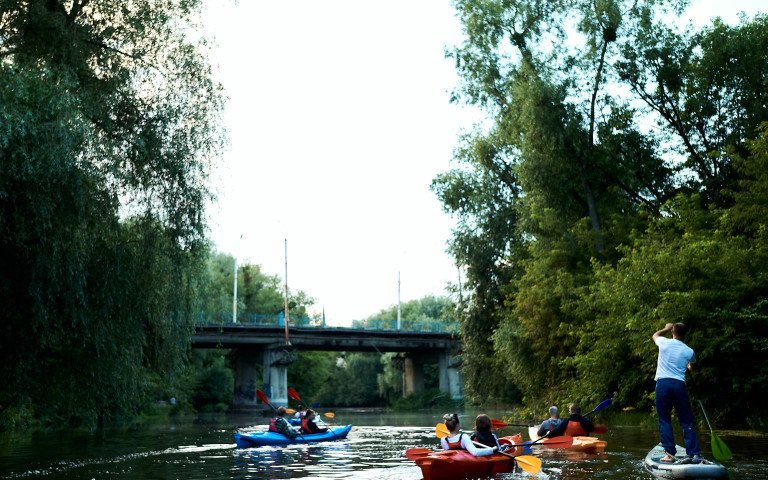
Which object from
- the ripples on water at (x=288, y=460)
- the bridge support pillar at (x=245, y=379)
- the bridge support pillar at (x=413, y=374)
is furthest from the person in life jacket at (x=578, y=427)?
the bridge support pillar at (x=413, y=374)

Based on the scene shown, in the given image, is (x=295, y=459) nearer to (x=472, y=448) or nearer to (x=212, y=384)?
(x=472, y=448)

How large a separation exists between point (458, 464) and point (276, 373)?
163 ft

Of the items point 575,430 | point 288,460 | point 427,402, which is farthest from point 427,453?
point 427,402

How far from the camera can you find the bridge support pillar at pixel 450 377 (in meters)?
67.8

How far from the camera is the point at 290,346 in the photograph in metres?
60.2

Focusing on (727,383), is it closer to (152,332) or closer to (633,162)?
Answer: (633,162)

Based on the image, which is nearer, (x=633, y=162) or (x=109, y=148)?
(x=109, y=148)

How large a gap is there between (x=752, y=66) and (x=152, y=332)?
68.8 feet

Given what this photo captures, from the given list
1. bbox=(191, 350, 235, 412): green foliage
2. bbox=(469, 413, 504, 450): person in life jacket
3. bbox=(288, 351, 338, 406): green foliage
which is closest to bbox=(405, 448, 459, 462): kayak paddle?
bbox=(469, 413, 504, 450): person in life jacket

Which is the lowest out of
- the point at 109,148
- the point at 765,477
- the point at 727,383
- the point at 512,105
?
the point at 765,477

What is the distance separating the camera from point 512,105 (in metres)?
29.7

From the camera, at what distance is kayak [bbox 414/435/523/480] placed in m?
12.3

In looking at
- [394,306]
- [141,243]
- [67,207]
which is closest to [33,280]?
[67,207]

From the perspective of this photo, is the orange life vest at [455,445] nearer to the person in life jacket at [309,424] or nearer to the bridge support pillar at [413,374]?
the person in life jacket at [309,424]
